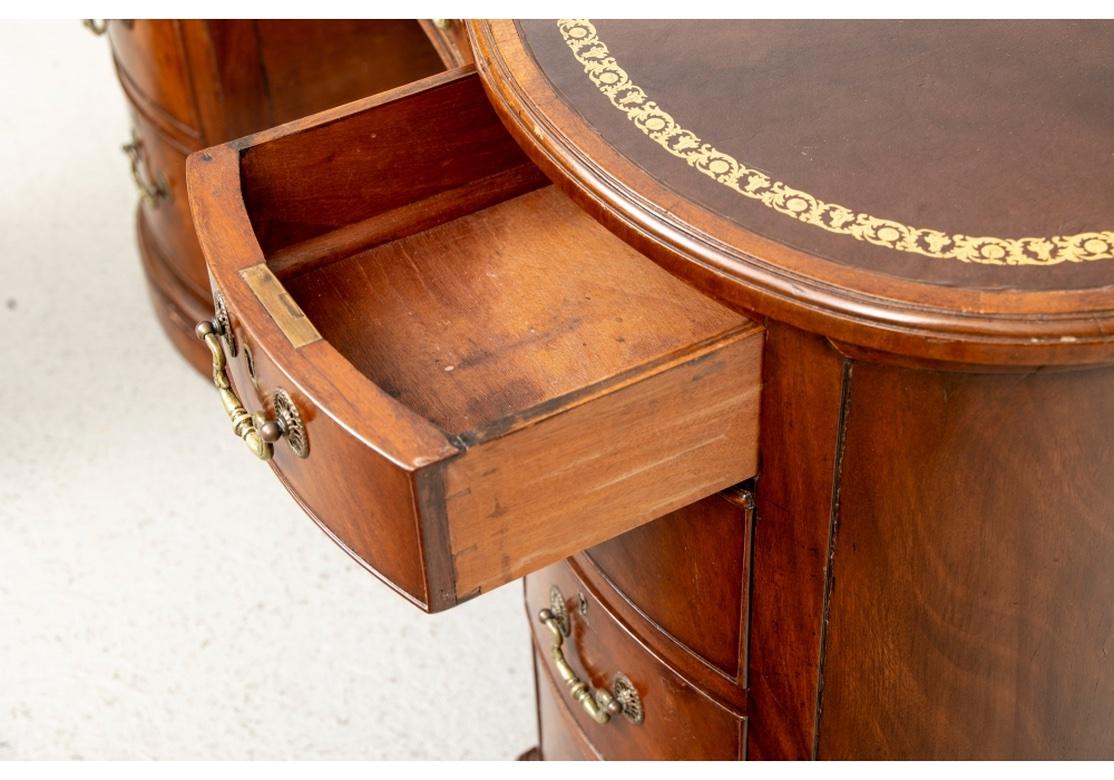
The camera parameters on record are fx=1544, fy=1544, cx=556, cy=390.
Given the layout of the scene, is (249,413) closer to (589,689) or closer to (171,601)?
(589,689)

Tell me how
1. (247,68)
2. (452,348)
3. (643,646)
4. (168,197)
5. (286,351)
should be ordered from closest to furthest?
(286,351) < (452,348) < (643,646) < (247,68) < (168,197)

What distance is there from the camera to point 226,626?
1.53 metres

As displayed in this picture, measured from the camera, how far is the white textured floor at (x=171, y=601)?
1.45 meters

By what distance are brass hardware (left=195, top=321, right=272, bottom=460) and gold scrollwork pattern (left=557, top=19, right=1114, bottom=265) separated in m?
0.27

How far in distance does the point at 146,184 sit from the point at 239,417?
3.27 ft

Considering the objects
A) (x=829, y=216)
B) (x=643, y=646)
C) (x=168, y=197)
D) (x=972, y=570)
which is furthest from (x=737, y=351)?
(x=168, y=197)

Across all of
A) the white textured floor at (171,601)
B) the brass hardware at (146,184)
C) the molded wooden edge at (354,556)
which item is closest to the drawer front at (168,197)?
the brass hardware at (146,184)

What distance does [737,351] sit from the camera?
2.61 feet

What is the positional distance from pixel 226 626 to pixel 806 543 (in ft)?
2.69

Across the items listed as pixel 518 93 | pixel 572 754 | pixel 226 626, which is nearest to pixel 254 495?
pixel 226 626

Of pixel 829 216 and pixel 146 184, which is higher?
pixel 829 216

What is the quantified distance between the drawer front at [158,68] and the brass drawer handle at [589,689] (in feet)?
2.42

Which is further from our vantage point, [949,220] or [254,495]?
[254,495]

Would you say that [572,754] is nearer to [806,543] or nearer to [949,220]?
[806,543]
